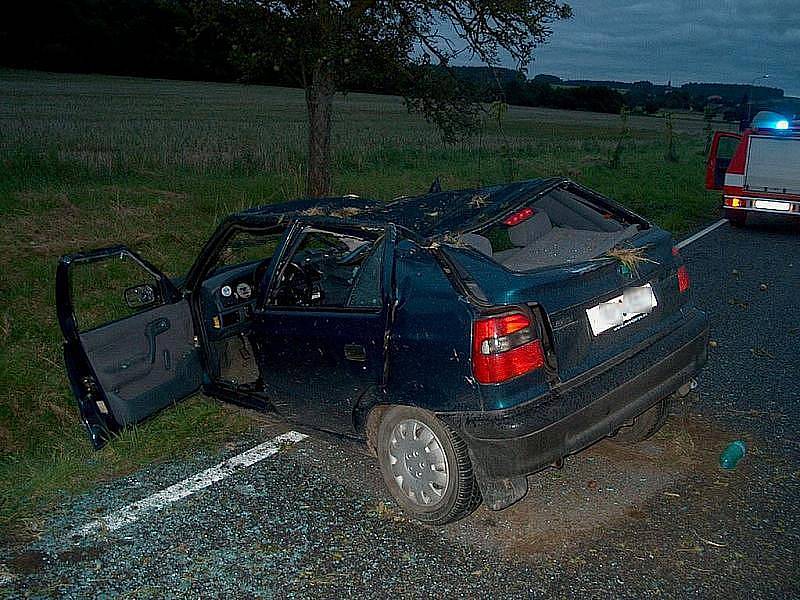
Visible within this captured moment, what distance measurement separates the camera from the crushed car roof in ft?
13.0

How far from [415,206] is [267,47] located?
7.64 metres

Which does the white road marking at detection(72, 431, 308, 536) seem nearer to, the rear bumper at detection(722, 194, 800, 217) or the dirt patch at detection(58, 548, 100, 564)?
the dirt patch at detection(58, 548, 100, 564)

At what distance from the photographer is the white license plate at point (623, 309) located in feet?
12.7

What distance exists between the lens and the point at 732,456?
4477 mm

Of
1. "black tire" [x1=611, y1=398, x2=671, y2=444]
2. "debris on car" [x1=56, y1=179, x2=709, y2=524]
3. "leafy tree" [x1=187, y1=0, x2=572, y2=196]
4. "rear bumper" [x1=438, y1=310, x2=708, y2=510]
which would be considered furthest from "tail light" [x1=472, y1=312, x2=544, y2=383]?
"leafy tree" [x1=187, y1=0, x2=572, y2=196]

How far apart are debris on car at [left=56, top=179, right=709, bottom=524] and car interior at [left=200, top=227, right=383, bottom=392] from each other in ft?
0.05

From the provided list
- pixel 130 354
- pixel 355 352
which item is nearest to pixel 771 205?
pixel 355 352

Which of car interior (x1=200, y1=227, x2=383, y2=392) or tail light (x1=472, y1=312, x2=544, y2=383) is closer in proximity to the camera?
tail light (x1=472, y1=312, x2=544, y2=383)

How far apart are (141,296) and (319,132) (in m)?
8.39

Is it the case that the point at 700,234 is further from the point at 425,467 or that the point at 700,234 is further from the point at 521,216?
the point at 425,467

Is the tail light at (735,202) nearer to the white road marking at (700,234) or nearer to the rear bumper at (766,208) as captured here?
the rear bumper at (766,208)

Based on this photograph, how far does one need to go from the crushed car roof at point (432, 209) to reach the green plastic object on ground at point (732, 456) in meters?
1.76

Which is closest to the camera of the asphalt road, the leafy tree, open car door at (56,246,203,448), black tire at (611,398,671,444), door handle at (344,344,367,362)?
the asphalt road

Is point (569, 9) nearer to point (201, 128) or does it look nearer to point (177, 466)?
point (177, 466)
